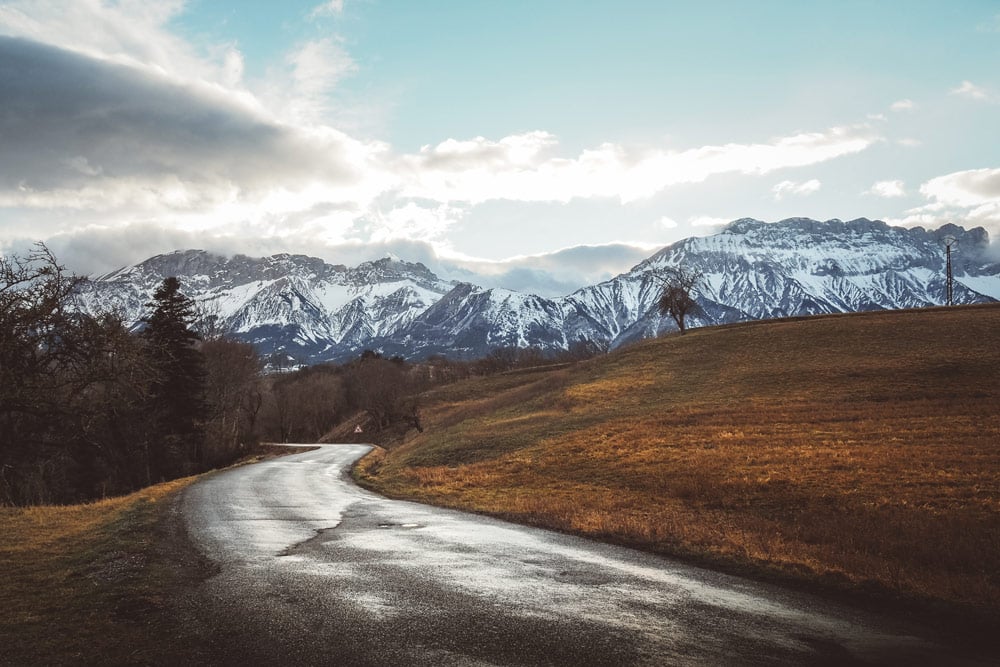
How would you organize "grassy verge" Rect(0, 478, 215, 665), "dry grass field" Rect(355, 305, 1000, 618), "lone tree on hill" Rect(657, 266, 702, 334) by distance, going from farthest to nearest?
"lone tree on hill" Rect(657, 266, 702, 334), "dry grass field" Rect(355, 305, 1000, 618), "grassy verge" Rect(0, 478, 215, 665)

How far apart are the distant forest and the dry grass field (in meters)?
12.7

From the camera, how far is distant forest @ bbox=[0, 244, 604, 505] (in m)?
14.8

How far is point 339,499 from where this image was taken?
24.9 m

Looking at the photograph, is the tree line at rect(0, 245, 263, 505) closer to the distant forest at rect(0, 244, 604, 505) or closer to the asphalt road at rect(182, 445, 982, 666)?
the distant forest at rect(0, 244, 604, 505)

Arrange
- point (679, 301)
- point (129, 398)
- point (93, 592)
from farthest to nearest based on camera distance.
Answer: point (679, 301)
point (129, 398)
point (93, 592)

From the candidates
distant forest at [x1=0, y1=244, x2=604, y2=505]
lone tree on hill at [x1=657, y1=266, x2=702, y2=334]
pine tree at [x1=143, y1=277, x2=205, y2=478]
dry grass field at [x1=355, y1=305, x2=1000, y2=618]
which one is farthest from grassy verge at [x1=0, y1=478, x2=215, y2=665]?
lone tree on hill at [x1=657, y1=266, x2=702, y2=334]

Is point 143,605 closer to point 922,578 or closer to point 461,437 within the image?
point 922,578

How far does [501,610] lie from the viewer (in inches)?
353

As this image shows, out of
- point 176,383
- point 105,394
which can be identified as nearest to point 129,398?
point 176,383

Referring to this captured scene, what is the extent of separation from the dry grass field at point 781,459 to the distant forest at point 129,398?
12676 mm

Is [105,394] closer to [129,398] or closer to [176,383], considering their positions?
[129,398]

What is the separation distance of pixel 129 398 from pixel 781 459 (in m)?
36.2

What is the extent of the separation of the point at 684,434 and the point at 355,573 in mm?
25361

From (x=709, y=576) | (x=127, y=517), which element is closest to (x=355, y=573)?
(x=709, y=576)
